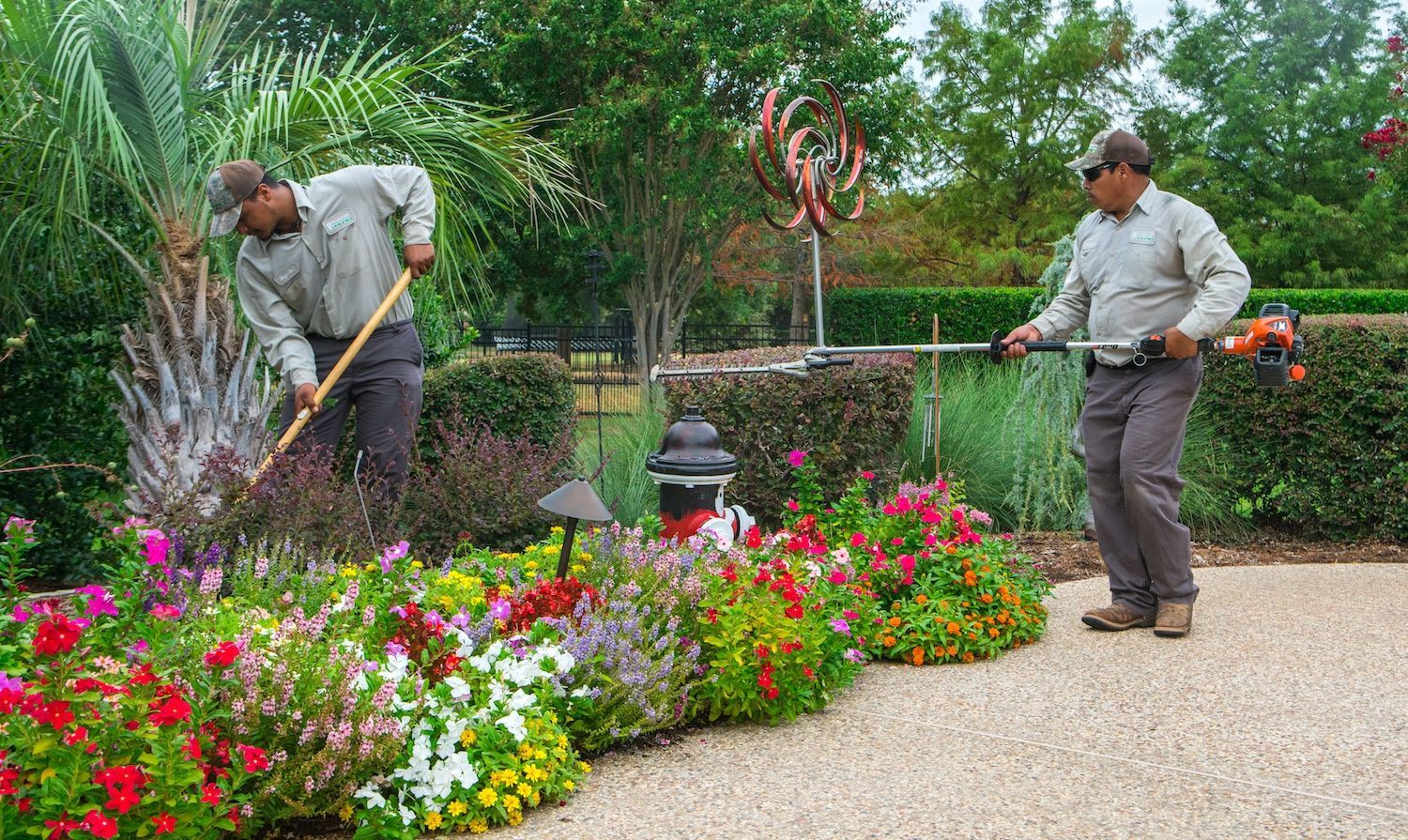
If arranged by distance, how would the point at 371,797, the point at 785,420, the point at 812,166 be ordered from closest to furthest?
the point at 371,797, the point at 812,166, the point at 785,420

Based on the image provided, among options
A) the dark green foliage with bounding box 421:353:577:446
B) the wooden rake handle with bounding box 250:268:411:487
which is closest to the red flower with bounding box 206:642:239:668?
the wooden rake handle with bounding box 250:268:411:487

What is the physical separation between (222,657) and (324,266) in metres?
2.85

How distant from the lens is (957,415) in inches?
309

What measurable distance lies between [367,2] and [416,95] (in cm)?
→ 1496

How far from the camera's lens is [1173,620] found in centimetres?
477

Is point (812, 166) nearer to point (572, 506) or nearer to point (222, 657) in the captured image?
point (572, 506)

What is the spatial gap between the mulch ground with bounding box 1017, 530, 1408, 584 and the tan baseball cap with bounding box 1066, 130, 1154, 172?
7.46ft

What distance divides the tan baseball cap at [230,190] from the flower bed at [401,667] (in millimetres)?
1409

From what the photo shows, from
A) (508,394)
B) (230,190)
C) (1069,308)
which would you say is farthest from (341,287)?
(1069,308)

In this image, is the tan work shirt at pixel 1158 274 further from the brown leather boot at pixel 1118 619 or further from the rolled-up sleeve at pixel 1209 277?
the brown leather boot at pixel 1118 619

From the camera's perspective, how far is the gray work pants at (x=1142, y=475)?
4.74m

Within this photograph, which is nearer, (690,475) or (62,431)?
(690,475)

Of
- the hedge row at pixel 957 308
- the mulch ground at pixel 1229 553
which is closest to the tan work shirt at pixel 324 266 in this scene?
the mulch ground at pixel 1229 553

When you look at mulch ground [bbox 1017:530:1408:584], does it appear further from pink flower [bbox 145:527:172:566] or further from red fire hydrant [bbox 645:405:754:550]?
pink flower [bbox 145:527:172:566]
